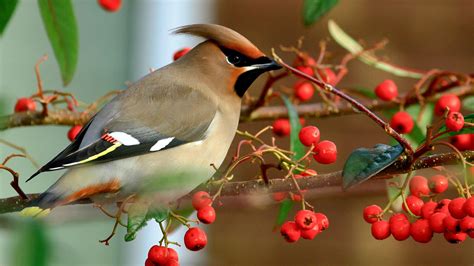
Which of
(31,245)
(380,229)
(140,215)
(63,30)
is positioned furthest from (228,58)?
(31,245)

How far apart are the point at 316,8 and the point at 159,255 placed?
54cm

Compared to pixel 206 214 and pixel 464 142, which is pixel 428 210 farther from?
pixel 206 214

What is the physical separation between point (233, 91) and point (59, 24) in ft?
1.40

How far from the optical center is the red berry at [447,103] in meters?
1.73

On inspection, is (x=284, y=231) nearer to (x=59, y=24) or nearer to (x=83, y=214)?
(x=83, y=214)

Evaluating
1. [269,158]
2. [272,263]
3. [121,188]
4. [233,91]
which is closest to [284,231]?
[121,188]

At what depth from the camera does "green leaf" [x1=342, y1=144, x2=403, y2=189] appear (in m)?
1.18

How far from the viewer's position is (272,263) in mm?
4535

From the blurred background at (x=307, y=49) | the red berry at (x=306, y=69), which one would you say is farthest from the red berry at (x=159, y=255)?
the blurred background at (x=307, y=49)

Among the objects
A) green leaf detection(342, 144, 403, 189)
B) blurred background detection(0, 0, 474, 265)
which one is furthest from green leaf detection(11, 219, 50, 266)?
blurred background detection(0, 0, 474, 265)

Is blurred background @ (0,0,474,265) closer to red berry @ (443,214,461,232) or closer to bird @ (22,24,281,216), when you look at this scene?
bird @ (22,24,281,216)

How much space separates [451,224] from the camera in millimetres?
1288

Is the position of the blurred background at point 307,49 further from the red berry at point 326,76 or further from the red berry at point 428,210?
the red berry at point 428,210

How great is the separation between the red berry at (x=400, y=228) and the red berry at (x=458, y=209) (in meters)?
0.10
